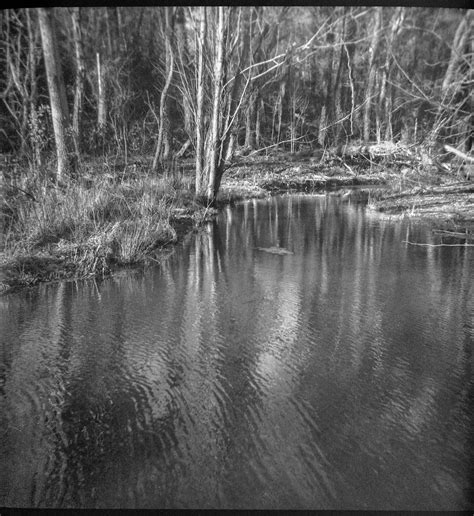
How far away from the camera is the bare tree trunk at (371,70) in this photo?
2535 mm

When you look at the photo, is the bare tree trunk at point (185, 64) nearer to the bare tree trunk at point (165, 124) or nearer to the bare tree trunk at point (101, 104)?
the bare tree trunk at point (165, 124)

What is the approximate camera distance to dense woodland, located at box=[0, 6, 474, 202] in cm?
251

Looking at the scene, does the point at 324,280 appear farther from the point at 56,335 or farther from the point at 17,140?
the point at 17,140

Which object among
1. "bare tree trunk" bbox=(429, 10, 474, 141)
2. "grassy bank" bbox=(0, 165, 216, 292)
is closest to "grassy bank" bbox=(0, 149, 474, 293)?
"grassy bank" bbox=(0, 165, 216, 292)

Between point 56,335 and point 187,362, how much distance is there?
3.14ft

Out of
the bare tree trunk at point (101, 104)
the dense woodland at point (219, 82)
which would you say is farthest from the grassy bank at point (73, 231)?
the bare tree trunk at point (101, 104)

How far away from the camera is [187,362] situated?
7.91 ft

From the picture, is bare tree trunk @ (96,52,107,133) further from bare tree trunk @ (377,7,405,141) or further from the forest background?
bare tree trunk @ (377,7,405,141)

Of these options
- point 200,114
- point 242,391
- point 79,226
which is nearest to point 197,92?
point 200,114

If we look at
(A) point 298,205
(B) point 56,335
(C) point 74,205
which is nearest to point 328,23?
(C) point 74,205

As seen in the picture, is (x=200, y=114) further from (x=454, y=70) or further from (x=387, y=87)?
(x=454, y=70)

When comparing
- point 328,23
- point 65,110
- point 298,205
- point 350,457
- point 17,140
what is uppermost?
point 328,23

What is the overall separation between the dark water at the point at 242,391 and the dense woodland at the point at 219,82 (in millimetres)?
1389

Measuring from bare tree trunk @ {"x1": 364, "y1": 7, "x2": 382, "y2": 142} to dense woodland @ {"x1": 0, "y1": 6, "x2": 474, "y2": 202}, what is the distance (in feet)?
0.06
